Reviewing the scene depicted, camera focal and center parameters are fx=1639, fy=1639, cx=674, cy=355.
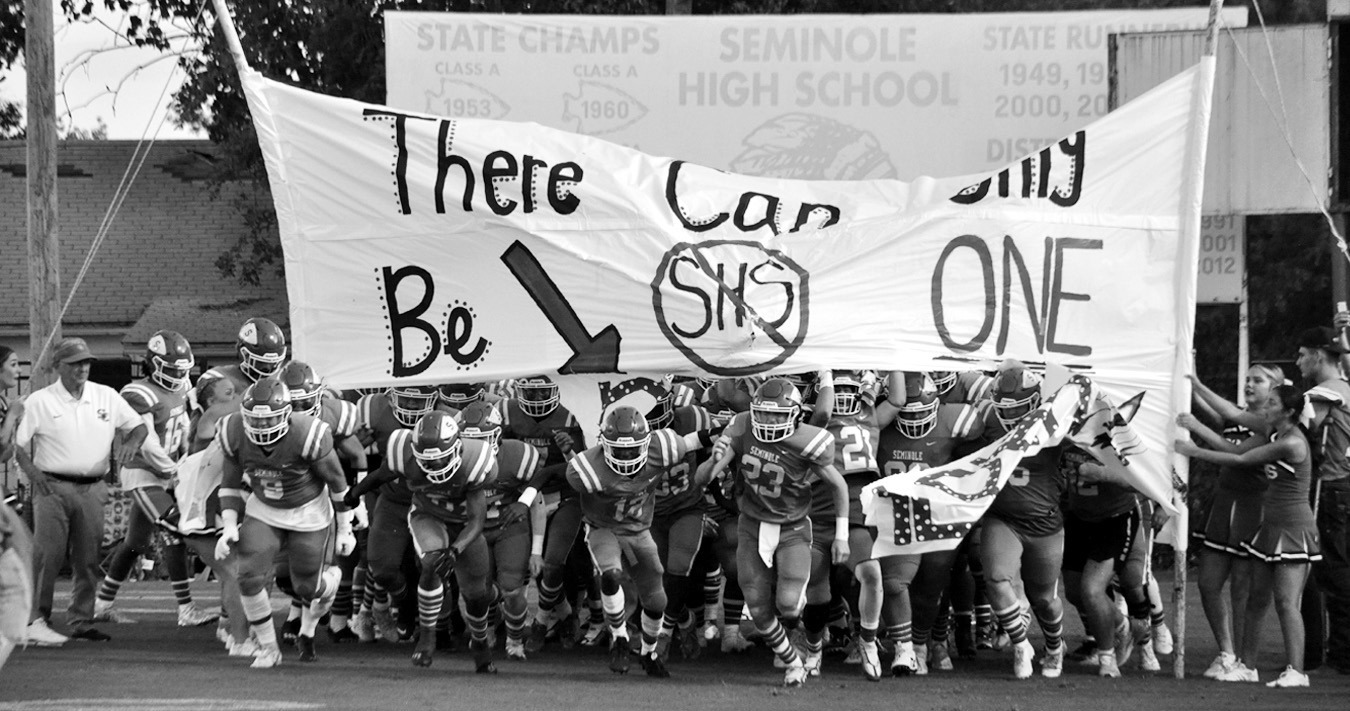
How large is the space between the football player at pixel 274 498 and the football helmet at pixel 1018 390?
3939 millimetres

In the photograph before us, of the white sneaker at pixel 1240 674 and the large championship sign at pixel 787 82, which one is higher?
the large championship sign at pixel 787 82

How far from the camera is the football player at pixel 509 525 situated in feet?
32.5

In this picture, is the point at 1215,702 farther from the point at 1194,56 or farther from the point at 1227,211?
the point at 1194,56

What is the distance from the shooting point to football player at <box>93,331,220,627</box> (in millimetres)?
10820

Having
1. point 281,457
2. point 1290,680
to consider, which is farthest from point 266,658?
point 1290,680

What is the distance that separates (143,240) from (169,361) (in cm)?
1183

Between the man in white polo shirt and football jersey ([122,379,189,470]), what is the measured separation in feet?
0.92

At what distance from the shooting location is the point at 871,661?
9.48 metres

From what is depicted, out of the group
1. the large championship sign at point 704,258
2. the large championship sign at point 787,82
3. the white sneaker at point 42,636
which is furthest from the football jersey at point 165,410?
the large championship sign at point 787,82

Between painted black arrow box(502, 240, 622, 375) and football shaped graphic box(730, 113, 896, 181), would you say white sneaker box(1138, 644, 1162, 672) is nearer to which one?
painted black arrow box(502, 240, 622, 375)

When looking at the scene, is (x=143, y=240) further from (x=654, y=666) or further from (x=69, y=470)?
(x=654, y=666)

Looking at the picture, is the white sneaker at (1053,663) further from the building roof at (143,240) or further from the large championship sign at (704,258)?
the building roof at (143,240)

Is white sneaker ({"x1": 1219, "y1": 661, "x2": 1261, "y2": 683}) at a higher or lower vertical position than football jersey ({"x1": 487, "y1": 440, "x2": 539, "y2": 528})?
lower

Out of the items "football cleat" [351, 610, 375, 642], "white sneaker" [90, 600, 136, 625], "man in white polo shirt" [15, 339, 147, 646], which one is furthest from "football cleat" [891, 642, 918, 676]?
"white sneaker" [90, 600, 136, 625]
